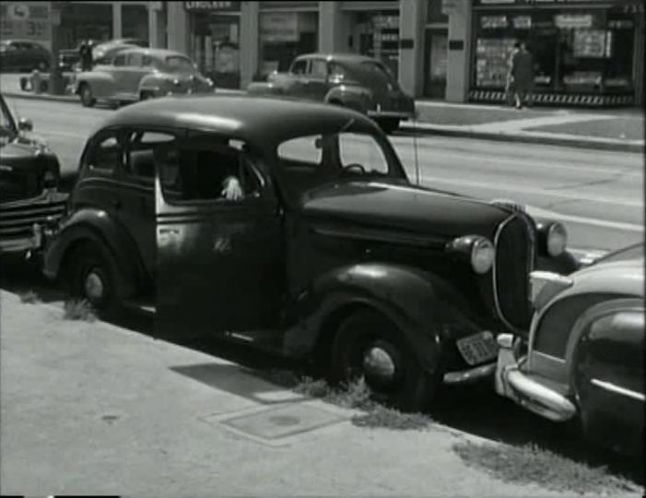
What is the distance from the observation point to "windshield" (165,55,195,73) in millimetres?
20109

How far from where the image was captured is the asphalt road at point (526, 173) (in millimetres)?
11078

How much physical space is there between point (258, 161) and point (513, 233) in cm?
158

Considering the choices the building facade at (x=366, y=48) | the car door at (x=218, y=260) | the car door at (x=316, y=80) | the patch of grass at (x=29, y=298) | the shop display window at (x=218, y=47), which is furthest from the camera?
the car door at (x=316, y=80)

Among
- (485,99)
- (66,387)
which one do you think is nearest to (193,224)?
(66,387)

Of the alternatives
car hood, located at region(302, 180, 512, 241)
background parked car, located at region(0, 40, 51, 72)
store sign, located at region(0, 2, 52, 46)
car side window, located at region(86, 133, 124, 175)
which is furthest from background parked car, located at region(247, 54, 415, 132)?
car hood, located at region(302, 180, 512, 241)

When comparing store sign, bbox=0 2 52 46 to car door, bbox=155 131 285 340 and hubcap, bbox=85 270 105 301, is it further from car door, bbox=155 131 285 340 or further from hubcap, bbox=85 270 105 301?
car door, bbox=155 131 285 340

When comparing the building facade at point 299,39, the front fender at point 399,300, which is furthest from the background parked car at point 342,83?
the front fender at point 399,300

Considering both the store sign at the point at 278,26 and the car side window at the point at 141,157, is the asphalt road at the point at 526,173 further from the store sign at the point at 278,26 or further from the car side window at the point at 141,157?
the car side window at the point at 141,157

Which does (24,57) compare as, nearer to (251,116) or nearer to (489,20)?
(251,116)

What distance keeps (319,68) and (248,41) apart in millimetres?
5317

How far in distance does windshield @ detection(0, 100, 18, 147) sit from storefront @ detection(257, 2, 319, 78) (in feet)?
14.2

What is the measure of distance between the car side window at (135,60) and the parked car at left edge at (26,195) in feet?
54.5

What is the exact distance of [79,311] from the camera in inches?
294

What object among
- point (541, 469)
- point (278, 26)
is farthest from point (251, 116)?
point (278, 26)
